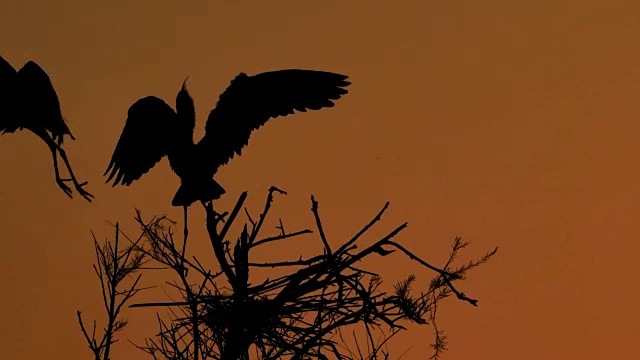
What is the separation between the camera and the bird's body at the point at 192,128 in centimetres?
580

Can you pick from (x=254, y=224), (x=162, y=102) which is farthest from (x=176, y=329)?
(x=162, y=102)

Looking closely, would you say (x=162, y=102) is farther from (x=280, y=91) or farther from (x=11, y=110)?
(x=11, y=110)

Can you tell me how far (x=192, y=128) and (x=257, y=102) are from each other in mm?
482

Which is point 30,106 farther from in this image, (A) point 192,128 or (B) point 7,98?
(A) point 192,128

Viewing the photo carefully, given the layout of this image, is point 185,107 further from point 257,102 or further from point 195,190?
point 195,190

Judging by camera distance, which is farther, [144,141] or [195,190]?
[144,141]

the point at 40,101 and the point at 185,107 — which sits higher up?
the point at 185,107

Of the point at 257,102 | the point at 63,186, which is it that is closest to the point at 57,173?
the point at 63,186

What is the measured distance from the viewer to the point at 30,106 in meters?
4.89

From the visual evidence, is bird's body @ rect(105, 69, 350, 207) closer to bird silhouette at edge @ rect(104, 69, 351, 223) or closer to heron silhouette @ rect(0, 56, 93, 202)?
bird silhouette at edge @ rect(104, 69, 351, 223)

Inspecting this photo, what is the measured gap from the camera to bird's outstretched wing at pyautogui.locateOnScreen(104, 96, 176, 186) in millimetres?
6012

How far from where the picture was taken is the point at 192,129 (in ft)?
19.6

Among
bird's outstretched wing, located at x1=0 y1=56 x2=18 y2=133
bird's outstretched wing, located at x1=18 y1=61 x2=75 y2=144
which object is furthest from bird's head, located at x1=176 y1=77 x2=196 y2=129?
bird's outstretched wing, located at x1=0 y1=56 x2=18 y2=133

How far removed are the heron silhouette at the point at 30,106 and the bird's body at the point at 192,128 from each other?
903 millimetres
